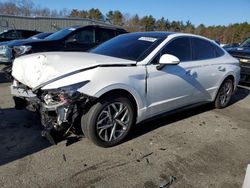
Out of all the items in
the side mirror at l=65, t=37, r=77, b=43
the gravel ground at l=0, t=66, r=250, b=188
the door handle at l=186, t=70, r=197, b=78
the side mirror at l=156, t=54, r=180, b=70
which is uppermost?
the side mirror at l=65, t=37, r=77, b=43

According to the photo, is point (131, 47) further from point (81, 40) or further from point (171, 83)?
point (81, 40)

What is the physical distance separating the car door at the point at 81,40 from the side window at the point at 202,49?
14.0ft

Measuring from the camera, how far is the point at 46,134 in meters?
3.57

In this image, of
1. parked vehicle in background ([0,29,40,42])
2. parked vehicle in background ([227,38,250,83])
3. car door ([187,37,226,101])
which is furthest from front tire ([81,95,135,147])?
parked vehicle in background ([0,29,40,42])

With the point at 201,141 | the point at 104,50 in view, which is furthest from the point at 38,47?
the point at 201,141

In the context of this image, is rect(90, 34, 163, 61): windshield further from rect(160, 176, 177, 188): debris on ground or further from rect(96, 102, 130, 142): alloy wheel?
rect(160, 176, 177, 188): debris on ground

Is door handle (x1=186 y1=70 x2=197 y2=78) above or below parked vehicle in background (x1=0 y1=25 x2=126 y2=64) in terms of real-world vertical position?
below

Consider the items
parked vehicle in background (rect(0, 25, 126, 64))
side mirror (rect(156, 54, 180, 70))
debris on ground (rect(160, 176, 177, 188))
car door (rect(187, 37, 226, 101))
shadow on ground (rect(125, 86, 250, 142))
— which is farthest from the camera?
parked vehicle in background (rect(0, 25, 126, 64))

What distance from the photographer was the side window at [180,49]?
467 cm

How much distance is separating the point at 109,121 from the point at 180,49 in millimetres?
1931

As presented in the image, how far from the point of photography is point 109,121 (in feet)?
12.9

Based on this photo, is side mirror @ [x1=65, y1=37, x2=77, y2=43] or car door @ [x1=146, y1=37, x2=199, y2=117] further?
side mirror @ [x1=65, y1=37, x2=77, y2=43]

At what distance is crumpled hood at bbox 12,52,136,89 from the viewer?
3.66 meters

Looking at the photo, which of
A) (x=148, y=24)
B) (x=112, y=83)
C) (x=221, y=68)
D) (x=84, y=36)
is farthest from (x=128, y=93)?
(x=148, y=24)
